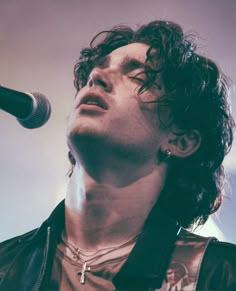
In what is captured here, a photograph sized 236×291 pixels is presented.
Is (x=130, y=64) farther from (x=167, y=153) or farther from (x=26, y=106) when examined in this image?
(x=26, y=106)

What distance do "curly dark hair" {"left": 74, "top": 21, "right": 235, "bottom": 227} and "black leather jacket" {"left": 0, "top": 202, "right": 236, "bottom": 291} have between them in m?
0.20

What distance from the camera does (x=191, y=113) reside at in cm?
188

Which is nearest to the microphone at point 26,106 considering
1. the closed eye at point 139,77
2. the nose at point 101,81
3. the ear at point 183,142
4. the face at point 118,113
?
the face at point 118,113

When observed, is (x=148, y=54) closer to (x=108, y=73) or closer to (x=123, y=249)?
(x=108, y=73)

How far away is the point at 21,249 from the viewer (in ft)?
5.67

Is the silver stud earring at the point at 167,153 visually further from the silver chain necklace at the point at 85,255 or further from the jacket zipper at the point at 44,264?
the jacket zipper at the point at 44,264

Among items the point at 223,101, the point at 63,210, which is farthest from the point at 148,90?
the point at 63,210

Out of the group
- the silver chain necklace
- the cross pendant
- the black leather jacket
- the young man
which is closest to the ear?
the young man

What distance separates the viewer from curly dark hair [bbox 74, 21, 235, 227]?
1812 millimetres

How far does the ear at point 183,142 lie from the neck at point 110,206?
14 centimetres

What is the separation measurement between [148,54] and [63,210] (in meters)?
0.70

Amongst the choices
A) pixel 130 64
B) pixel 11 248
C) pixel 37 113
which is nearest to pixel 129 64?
pixel 130 64

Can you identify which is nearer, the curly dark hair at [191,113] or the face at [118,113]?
the face at [118,113]

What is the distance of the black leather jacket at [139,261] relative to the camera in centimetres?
145
